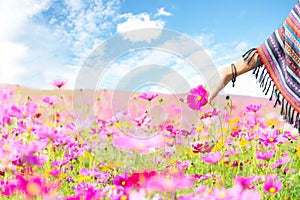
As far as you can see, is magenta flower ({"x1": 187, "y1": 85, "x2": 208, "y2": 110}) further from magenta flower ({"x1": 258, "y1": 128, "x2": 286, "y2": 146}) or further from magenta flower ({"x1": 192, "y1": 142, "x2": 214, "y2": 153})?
magenta flower ({"x1": 258, "y1": 128, "x2": 286, "y2": 146})

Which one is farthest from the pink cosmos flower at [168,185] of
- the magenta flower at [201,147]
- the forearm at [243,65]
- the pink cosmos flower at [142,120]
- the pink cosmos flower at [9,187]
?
the pink cosmos flower at [142,120]

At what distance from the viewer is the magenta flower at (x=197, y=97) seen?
5.32 ft

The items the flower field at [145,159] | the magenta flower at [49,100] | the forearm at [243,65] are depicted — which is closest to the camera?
the flower field at [145,159]

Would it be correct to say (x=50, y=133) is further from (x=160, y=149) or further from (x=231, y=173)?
(x=231, y=173)

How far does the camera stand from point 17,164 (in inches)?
58.9

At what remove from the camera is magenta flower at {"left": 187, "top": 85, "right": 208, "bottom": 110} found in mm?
1621

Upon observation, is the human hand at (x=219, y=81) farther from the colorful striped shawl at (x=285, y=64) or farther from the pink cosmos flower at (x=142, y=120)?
the pink cosmos flower at (x=142, y=120)

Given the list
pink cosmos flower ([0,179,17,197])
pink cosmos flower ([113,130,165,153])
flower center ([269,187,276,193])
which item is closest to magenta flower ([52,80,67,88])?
pink cosmos flower ([113,130,165,153])

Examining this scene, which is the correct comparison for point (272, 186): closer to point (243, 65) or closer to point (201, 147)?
point (201, 147)

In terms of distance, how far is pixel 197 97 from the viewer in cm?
164

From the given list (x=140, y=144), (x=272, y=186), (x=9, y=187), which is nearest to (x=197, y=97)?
(x=140, y=144)

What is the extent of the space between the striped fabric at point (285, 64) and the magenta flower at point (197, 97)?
1.55 feet

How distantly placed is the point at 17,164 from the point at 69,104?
7.00 feet

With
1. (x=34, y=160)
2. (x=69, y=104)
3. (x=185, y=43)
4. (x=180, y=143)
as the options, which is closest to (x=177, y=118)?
(x=180, y=143)
